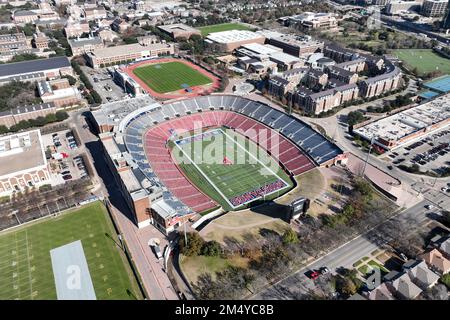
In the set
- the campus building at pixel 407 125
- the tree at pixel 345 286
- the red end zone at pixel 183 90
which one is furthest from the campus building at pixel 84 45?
the tree at pixel 345 286

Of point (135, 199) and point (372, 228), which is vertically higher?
point (135, 199)

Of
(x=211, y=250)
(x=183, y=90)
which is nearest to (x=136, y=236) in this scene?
(x=211, y=250)

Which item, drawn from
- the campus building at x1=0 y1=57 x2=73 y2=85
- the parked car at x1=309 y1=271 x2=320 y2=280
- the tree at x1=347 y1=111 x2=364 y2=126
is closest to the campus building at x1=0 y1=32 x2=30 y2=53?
the campus building at x1=0 y1=57 x2=73 y2=85

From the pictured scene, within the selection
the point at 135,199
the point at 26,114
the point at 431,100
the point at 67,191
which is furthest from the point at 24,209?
the point at 431,100

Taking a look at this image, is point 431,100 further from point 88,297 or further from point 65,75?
point 65,75

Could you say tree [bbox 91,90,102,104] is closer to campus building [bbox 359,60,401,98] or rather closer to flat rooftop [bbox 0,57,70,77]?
flat rooftop [bbox 0,57,70,77]

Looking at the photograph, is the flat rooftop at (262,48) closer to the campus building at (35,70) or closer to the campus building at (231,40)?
the campus building at (231,40)
